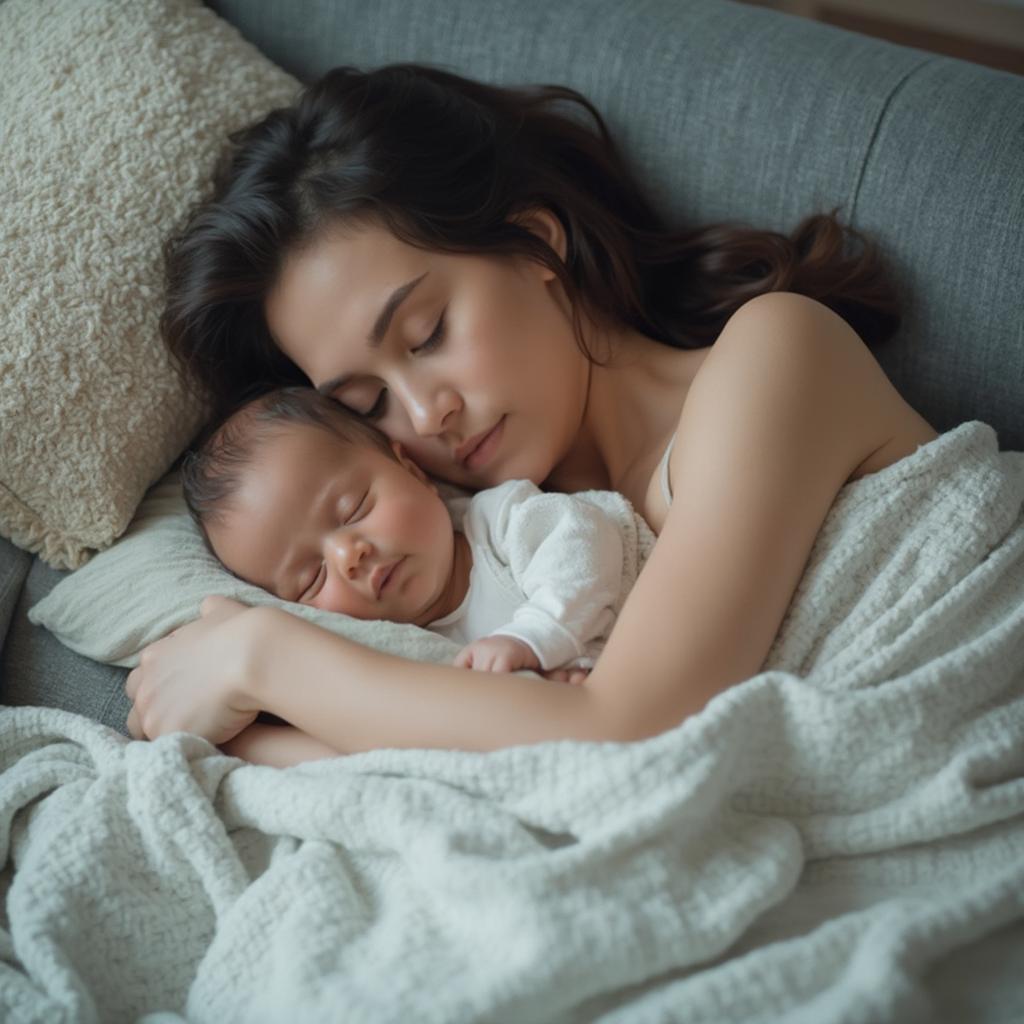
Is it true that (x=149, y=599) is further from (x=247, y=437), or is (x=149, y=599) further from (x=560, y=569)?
(x=560, y=569)

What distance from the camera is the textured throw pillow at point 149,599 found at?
4.28 ft

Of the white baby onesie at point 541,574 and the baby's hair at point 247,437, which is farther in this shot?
the baby's hair at point 247,437

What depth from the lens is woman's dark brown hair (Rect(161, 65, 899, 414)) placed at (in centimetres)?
144

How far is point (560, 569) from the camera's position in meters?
1.24

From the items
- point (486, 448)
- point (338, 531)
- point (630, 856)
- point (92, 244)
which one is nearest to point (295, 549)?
point (338, 531)

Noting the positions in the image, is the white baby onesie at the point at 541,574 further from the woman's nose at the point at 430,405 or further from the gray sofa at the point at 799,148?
the gray sofa at the point at 799,148

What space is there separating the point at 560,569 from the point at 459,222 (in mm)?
475

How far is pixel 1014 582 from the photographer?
1.21 metres

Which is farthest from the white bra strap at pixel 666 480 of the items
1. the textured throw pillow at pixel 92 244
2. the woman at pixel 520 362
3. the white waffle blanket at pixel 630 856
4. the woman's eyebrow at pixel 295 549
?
the textured throw pillow at pixel 92 244

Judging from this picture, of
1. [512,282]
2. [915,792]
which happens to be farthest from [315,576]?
[915,792]

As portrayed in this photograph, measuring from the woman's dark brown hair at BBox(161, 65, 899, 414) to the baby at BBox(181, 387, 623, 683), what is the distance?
0.17m

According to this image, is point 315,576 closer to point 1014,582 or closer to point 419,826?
point 419,826

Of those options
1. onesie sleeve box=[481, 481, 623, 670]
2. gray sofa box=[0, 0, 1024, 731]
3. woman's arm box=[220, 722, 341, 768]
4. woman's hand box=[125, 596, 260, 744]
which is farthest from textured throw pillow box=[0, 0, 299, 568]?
onesie sleeve box=[481, 481, 623, 670]

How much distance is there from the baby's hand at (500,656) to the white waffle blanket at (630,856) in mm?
129
